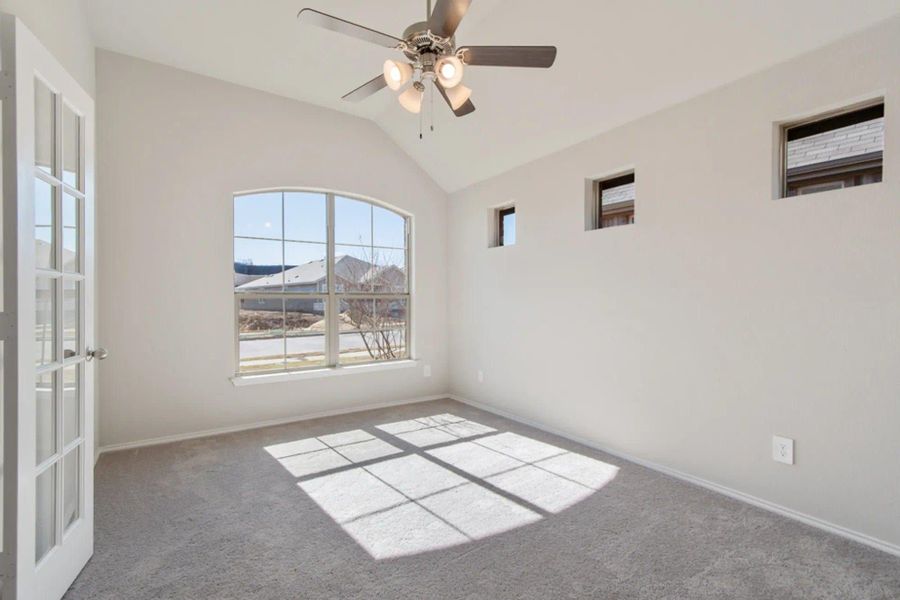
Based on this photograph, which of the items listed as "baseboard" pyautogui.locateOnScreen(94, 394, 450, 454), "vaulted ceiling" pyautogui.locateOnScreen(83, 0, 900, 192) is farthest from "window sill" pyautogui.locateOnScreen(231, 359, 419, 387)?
"vaulted ceiling" pyautogui.locateOnScreen(83, 0, 900, 192)

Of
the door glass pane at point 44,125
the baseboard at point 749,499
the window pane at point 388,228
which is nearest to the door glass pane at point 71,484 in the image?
the door glass pane at point 44,125

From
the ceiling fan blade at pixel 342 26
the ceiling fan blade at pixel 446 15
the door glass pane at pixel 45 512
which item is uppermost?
the ceiling fan blade at pixel 342 26

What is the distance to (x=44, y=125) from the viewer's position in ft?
5.91

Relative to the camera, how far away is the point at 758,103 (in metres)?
2.49

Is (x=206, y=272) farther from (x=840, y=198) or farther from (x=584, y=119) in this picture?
(x=840, y=198)

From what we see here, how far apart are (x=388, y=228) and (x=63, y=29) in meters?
3.06

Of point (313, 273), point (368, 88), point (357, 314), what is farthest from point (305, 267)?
point (368, 88)

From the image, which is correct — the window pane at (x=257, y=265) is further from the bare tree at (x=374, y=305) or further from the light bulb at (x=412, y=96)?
the light bulb at (x=412, y=96)

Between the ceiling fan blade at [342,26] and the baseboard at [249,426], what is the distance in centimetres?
342

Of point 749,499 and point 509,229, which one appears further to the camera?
point 509,229

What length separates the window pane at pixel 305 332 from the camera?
14.3ft

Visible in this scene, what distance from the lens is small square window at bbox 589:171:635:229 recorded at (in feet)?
11.0

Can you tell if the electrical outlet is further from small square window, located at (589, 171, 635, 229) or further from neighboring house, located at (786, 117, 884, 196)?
small square window, located at (589, 171, 635, 229)

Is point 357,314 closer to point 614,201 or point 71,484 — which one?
point 614,201
